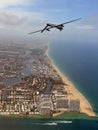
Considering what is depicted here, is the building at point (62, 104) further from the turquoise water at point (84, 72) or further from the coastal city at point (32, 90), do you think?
the turquoise water at point (84, 72)

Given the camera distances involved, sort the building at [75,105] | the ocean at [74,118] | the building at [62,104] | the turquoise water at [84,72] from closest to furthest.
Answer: the ocean at [74,118], the building at [75,105], the building at [62,104], the turquoise water at [84,72]

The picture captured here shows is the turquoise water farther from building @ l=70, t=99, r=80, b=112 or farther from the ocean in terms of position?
building @ l=70, t=99, r=80, b=112

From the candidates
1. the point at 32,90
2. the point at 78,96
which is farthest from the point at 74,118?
the point at 32,90

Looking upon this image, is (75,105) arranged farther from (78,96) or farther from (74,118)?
(78,96)

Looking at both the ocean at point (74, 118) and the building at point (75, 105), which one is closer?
the ocean at point (74, 118)

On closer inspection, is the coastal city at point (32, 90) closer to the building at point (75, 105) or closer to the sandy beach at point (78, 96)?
the building at point (75, 105)

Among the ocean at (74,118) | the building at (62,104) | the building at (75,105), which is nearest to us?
the ocean at (74,118)

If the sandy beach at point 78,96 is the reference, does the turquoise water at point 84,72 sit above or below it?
above

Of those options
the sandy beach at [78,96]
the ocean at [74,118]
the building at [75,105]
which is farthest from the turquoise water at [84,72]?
the building at [75,105]

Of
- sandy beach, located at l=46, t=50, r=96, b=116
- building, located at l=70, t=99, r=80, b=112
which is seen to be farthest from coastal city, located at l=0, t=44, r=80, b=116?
sandy beach, located at l=46, t=50, r=96, b=116
